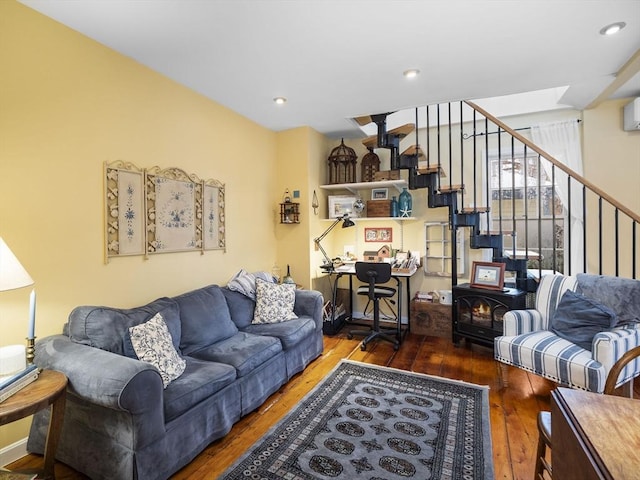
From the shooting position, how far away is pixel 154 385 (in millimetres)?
1688

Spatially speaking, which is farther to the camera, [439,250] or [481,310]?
[439,250]

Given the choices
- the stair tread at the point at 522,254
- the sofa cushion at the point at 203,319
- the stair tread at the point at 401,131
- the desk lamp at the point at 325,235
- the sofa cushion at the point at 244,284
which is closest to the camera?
the sofa cushion at the point at 203,319

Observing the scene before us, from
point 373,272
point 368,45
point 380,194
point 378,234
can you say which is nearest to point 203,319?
point 373,272

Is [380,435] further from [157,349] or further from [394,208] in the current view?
[394,208]

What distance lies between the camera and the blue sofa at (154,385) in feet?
5.36

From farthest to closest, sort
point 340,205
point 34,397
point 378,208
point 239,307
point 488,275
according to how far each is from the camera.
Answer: point 340,205 → point 378,208 → point 488,275 → point 239,307 → point 34,397

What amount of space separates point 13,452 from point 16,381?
0.82 metres

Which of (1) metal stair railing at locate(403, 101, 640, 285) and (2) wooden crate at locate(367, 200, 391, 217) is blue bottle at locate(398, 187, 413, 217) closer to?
(2) wooden crate at locate(367, 200, 391, 217)

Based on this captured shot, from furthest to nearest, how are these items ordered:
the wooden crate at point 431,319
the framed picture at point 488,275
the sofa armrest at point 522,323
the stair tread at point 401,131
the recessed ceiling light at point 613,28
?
the wooden crate at point 431,319 → the stair tread at point 401,131 → the framed picture at point 488,275 → the sofa armrest at point 522,323 → the recessed ceiling light at point 613,28

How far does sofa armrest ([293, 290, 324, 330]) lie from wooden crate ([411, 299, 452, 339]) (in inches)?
55.6

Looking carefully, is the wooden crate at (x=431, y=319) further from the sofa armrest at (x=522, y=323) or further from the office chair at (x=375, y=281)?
the sofa armrest at (x=522, y=323)

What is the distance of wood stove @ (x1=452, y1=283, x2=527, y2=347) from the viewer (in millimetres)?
3395

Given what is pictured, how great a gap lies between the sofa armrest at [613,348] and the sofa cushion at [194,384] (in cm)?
250

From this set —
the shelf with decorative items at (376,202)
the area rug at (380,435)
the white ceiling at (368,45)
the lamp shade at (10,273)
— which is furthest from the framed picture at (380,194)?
the lamp shade at (10,273)
